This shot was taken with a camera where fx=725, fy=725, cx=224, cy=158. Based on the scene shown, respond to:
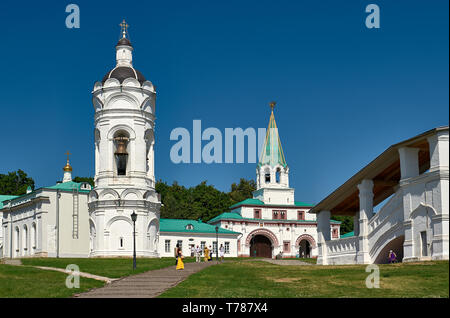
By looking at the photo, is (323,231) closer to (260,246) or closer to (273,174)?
(260,246)

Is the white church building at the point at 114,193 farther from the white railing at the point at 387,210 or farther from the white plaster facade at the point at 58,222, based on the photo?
the white railing at the point at 387,210

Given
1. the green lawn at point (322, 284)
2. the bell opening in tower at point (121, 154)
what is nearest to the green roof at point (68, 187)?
the bell opening in tower at point (121, 154)

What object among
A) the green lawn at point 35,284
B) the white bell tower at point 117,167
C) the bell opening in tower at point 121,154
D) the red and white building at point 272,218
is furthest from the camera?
the red and white building at point 272,218

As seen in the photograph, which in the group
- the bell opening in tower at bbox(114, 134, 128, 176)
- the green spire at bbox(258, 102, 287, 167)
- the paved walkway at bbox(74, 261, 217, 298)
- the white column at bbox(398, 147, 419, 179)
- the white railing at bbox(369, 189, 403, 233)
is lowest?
the paved walkway at bbox(74, 261, 217, 298)

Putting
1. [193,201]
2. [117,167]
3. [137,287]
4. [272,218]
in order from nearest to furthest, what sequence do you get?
[137,287]
[117,167]
[272,218]
[193,201]

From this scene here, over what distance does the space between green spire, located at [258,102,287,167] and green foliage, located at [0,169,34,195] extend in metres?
35.9

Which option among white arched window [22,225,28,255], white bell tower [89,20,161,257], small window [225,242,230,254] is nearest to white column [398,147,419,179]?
white bell tower [89,20,161,257]

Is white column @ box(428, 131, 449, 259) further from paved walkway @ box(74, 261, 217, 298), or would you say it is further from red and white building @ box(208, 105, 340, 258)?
red and white building @ box(208, 105, 340, 258)

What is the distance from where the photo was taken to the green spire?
90.8m

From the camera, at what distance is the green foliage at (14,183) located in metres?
105

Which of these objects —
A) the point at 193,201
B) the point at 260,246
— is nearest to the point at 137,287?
the point at 260,246

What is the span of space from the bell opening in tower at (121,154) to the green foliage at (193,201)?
34.4 metres

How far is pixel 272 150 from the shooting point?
91250mm

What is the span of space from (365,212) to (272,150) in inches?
2138
